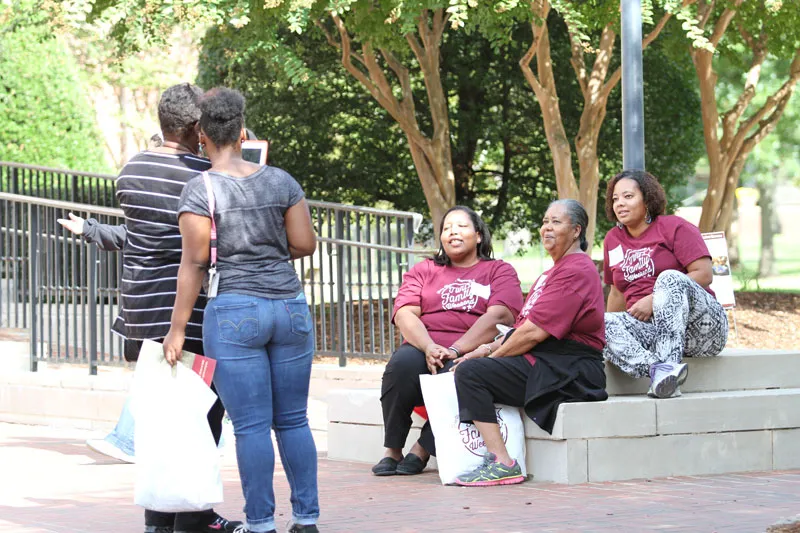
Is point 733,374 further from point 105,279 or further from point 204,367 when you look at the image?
point 105,279

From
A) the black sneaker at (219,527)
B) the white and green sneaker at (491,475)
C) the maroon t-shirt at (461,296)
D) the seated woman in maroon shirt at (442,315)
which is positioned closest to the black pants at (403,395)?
the seated woman in maroon shirt at (442,315)

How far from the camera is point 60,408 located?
34.8ft

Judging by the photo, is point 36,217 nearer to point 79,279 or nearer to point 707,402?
point 79,279

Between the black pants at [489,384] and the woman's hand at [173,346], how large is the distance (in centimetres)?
226

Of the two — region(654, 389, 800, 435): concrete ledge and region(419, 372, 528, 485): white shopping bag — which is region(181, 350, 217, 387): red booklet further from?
region(654, 389, 800, 435): concrete ledge

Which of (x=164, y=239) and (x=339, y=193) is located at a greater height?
(x=339, y=193)

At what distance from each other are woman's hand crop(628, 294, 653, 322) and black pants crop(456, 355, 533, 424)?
0.85m

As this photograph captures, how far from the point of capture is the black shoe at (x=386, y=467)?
7.45 metres

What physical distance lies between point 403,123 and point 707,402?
843cm

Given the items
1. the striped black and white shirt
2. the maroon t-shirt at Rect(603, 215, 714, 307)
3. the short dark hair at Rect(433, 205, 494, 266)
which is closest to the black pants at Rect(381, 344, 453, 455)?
the short dark hair at Rect(433, 205, 494, 266)

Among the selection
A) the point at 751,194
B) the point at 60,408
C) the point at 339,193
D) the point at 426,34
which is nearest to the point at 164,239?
the point at 60,408

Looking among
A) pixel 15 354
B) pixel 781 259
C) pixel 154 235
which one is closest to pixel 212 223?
pixel 154 235

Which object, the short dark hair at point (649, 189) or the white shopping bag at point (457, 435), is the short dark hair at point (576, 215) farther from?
the white shopping bag at point (457, 435)

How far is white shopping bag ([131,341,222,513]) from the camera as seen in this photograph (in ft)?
16.9
